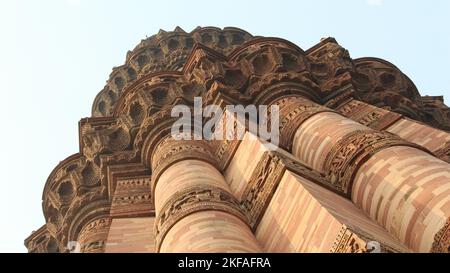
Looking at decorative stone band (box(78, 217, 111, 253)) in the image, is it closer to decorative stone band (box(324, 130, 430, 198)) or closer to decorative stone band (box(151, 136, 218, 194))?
decorative stone band (box(151, 136, 218, 194))

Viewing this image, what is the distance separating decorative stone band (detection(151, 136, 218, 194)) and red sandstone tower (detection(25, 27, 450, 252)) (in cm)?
3

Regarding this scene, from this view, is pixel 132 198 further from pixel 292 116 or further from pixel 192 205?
pixel 192 205

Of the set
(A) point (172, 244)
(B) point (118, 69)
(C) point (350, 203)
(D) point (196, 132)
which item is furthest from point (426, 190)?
(B) point (118, 69)

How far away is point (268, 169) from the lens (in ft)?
25.1

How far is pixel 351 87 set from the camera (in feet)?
37.7

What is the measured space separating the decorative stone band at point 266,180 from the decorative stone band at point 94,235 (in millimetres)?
2232

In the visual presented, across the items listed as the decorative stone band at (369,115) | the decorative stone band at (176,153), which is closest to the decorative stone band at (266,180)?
the decorative stone band at (176,153)

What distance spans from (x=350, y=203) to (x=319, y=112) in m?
2.28

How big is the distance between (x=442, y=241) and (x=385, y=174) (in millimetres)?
1363

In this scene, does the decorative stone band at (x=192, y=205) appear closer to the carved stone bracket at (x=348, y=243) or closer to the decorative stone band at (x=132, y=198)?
the carved stone bracket at (x=348, y=243)

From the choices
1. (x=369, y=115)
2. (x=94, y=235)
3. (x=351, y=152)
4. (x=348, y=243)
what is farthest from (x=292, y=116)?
(x=348, y=243)

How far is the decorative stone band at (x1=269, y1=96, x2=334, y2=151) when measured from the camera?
9453mm

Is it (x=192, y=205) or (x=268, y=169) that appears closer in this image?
(x=192, y=205)

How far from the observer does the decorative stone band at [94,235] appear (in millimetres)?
9070
